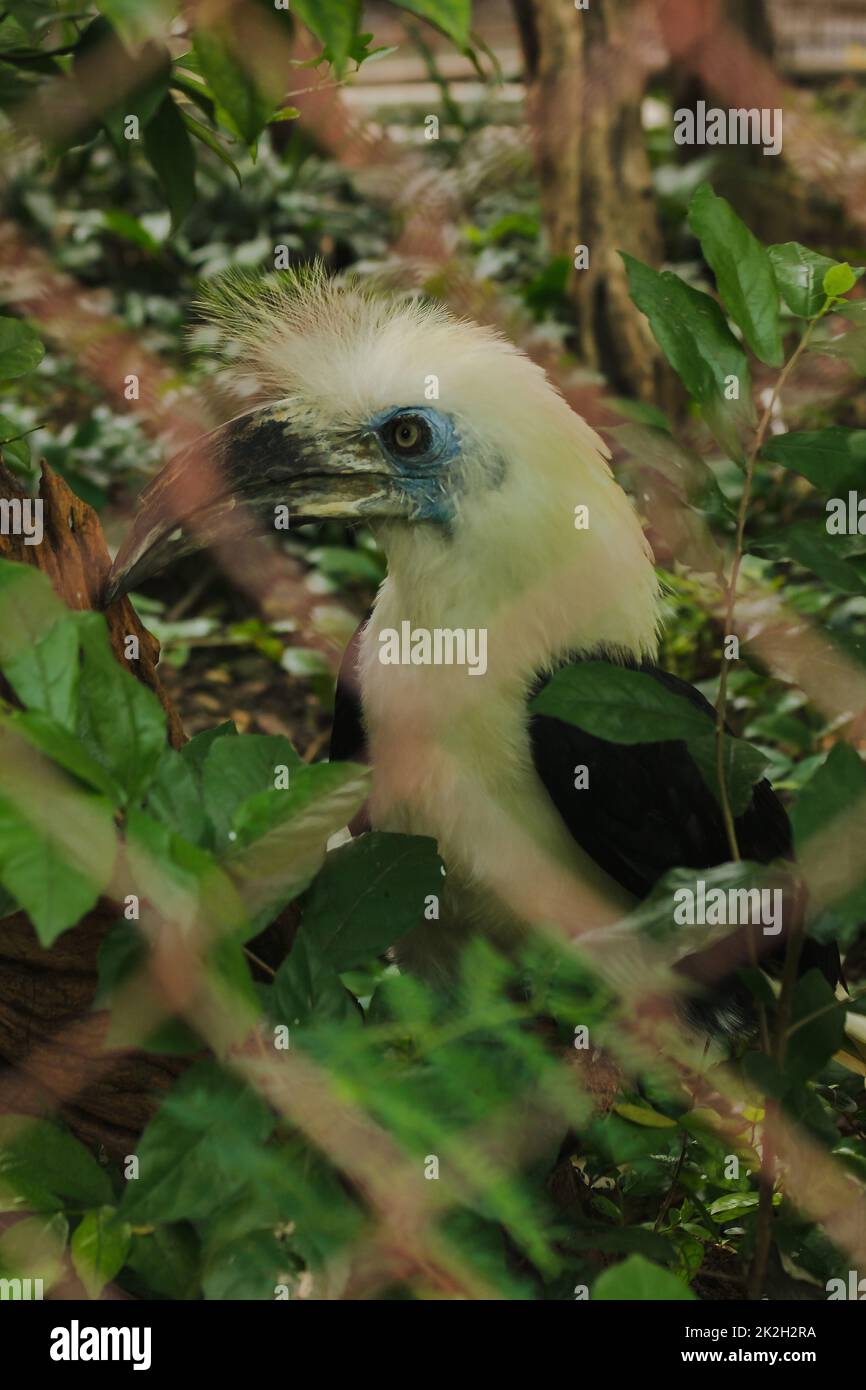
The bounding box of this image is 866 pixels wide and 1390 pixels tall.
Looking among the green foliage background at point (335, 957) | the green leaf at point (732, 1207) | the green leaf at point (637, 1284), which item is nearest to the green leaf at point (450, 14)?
the green foliage background at point (335, 957)

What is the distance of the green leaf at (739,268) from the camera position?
1.66 m

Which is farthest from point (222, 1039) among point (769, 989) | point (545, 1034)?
point (769, 989)

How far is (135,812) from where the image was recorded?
130cm

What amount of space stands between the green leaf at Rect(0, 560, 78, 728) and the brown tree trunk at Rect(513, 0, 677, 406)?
431 centimetres

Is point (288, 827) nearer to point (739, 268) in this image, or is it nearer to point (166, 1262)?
point (166, 1262)

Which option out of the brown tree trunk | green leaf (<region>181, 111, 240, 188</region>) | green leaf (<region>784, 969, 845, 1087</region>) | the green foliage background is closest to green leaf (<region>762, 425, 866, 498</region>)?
the green foliage background

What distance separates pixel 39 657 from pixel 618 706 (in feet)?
2.08

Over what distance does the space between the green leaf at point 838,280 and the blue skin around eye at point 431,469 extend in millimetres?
747

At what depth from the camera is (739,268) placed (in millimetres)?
1678

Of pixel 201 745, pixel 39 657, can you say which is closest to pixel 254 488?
pixel 201 745

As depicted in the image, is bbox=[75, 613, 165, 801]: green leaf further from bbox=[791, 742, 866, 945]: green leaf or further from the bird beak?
the bird beak

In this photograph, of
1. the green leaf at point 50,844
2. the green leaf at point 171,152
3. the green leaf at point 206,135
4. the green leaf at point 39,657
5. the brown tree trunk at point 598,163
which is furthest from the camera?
the brown tree trunk at point 598,163

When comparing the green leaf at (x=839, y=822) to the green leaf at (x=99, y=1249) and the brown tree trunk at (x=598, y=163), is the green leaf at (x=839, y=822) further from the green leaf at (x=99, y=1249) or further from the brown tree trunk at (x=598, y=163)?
the brown tree trunk at (x=598, y=163)

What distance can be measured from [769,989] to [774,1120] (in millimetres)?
173
